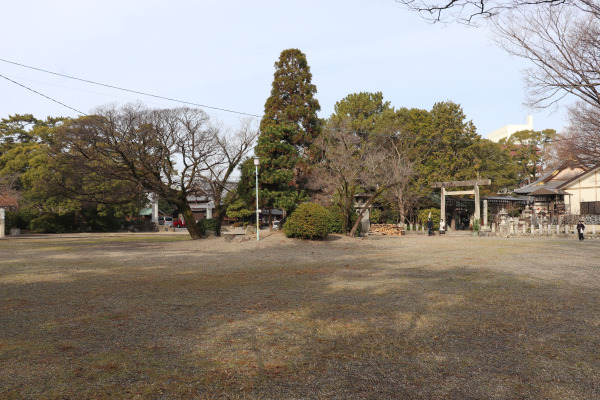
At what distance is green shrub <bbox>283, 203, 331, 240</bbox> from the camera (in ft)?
65.6

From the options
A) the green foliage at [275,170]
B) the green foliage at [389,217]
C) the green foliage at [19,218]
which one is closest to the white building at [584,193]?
the green foliage at [389,217]

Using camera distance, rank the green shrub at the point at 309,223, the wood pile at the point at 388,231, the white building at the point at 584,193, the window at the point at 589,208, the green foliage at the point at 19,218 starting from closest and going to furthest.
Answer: the green shrub at the point at 309,223
the wood pile at the point at 388,231
the window at the point at 589,208
the white building at the point at 584,193
the green foliage at the point at 19,218

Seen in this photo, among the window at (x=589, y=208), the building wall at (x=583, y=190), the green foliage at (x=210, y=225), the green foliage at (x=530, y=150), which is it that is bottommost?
the green foliage at (x=210, y=225)

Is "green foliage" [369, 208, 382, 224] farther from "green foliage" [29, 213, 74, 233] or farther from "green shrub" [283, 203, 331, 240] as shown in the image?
"green foliage" [29, 213, 74, 233]

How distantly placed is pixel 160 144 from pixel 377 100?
1006 inches

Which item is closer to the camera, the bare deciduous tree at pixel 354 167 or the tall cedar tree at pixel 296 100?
the bare deciduous tree at pixel 354 167

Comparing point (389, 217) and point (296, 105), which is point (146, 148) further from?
point (389, 217)

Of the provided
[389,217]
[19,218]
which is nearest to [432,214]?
[389,217]

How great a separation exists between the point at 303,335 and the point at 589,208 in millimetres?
33735

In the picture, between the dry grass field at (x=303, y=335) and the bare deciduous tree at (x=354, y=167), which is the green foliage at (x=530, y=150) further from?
the dry grass field at (x=303, y=335)

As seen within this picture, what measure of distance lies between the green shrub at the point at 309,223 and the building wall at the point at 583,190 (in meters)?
22.1

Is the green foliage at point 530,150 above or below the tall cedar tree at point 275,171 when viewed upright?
above

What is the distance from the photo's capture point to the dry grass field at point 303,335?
357cm

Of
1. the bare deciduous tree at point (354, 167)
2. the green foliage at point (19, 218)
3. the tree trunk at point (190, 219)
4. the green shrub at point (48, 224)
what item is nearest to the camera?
the bare deciduous tree at point (354, 167)
